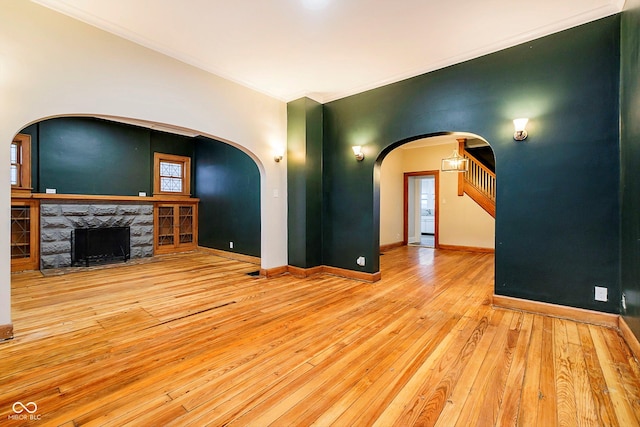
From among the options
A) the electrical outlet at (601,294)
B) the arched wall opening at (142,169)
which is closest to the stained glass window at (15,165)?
the arched wall opening at (142,169)

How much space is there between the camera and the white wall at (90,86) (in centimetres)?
239

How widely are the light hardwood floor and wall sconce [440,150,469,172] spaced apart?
3937 mm

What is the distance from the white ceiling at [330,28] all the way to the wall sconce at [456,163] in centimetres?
354

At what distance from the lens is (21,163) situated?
15.9 ft

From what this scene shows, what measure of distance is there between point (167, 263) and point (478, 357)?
5497 millimetres

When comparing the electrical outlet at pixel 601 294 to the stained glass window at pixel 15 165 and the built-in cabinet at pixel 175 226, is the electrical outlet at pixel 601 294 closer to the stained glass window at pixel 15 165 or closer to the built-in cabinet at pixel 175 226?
the built-in cabinet at pixel 175 226

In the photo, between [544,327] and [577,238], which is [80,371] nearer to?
[544,327]

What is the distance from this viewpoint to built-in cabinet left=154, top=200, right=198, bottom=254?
6.58m

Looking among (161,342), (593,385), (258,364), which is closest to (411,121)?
Answer: (593,385)

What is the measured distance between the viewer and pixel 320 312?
3049 millimetres

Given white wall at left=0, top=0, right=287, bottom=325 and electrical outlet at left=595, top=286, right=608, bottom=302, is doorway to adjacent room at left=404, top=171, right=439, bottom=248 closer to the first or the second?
electrical outlet at left=595, top=286, right=608, bottom=302

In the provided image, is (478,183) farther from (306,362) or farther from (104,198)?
(104,198)

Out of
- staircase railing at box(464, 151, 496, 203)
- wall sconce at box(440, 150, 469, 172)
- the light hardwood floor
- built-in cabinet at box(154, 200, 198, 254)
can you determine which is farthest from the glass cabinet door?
staircase railing at box(464, 151, 496, 203)

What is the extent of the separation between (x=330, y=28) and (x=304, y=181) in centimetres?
220
